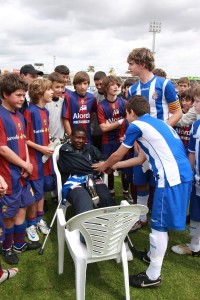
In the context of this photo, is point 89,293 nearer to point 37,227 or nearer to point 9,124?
point 37,227

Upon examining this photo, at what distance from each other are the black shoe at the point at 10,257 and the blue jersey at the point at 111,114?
2211mm

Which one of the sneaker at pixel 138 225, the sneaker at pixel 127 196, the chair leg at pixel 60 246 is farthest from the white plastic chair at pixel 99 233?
the sneaker at pixel 127 196

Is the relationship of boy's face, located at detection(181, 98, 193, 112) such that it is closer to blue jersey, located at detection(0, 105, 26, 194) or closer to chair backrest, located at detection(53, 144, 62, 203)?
chair backrest, located at detection(53, 144, 62, 203)

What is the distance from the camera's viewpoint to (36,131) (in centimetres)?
366

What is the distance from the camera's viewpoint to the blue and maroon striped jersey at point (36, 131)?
3.59 meters

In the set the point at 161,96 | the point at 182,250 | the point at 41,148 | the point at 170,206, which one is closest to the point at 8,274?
the point at 41,148

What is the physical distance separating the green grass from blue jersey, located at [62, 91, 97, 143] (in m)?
1.91

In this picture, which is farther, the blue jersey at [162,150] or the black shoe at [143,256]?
the black shoe at [143,256]

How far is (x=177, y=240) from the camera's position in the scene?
3.99m

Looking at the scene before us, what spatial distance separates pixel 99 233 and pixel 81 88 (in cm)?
270

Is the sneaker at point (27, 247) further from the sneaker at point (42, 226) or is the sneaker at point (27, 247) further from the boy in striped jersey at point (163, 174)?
the boy in striped jersey at point (163, 174)

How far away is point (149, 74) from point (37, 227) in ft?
8.61

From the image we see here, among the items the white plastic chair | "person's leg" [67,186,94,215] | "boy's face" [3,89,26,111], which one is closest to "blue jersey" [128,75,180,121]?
"person's leg" [67,186,94,215]

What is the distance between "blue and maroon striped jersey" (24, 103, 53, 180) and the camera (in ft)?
11.8
